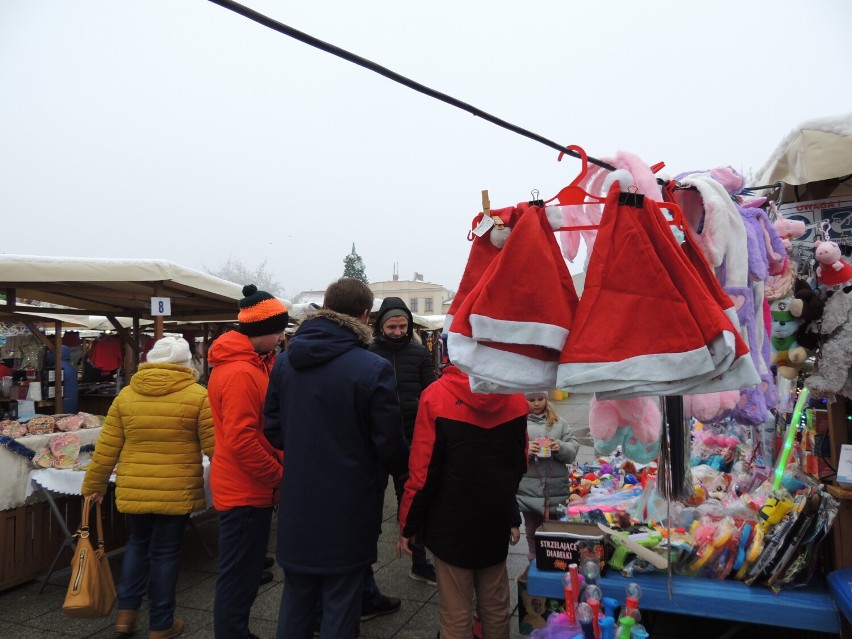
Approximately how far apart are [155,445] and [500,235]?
8.80ft

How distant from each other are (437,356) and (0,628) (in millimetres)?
14402

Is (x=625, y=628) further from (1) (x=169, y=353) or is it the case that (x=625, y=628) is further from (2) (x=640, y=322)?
(1) (x=169, y=353)

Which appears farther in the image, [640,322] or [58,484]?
[58,484]

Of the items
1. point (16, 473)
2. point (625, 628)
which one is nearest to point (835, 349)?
point (625, 628)

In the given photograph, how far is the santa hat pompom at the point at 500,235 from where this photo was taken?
64.8 inches

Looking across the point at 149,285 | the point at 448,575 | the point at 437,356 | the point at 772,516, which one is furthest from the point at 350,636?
the point at 437,356

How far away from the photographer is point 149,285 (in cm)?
539

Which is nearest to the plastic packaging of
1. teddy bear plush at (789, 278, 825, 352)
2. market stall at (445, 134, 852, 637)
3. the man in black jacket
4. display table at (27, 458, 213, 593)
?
market stall at (445, 134, 852, 637)


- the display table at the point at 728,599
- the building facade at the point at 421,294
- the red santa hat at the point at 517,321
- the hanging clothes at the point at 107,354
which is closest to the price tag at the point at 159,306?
the display table at the point at 728,599

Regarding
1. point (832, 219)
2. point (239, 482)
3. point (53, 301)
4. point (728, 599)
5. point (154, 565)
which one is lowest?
point (154, 565)

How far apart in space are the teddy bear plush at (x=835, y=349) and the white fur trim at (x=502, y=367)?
1862 millimetres

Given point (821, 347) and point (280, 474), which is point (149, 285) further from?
point (821, 347)

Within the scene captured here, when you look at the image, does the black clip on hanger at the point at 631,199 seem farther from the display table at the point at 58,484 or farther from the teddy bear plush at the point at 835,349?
the display table at the point at 58,484

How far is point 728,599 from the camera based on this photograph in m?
2.41
